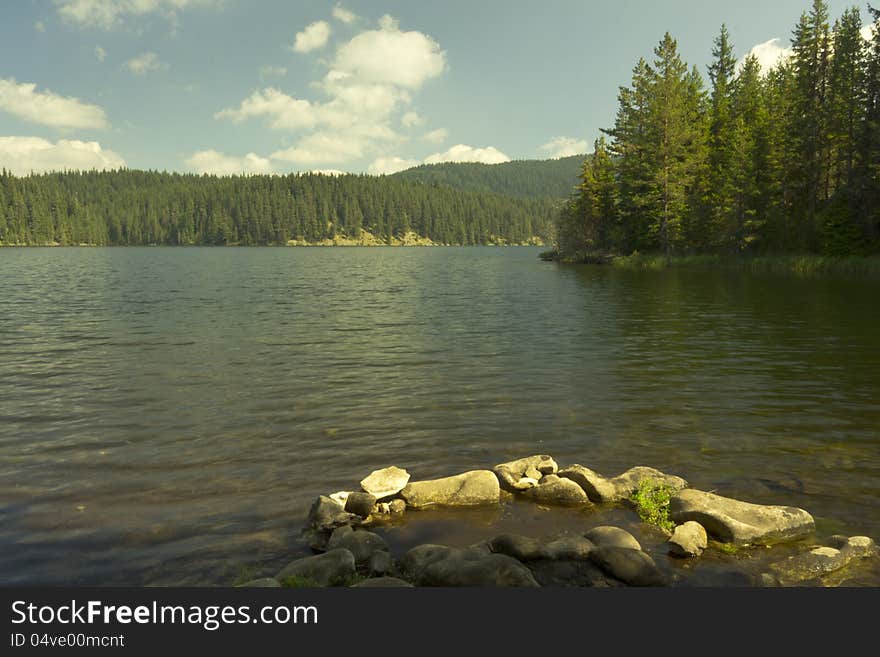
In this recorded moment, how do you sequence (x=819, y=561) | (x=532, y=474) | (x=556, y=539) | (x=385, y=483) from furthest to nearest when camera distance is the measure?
1. (x=532, y=474)
2. (x=385, y=483)
3. (x=556, y=539)
4. (x=819, y=561)

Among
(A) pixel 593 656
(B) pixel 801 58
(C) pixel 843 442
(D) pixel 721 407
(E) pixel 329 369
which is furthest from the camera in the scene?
(B) pixel 801 58

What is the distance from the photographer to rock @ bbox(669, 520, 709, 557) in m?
7.49

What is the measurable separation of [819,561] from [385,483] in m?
6.02

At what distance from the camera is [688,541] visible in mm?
7555

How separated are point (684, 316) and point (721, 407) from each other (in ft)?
56.4

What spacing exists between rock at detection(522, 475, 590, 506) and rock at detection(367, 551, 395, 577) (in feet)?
10.3

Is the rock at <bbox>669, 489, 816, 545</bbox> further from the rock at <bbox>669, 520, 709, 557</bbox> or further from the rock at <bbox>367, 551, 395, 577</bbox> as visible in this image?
the rock at <bbox>367, 551, 395, 577</bbox>

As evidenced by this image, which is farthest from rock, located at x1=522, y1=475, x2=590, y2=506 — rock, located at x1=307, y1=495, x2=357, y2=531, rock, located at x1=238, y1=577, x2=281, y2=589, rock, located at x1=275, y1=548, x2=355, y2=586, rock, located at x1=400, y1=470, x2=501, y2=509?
rock, located at x1=238, y1=577, x2=281, y2=589

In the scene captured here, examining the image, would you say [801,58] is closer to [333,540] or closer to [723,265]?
[723,265]

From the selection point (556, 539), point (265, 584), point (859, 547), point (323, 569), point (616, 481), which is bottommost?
point (556, 539)

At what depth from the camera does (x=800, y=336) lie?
2370 cm

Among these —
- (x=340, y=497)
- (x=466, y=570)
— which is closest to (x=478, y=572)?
(x=466, y=570)

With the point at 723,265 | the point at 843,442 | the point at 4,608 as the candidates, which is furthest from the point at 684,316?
the point at 723,265

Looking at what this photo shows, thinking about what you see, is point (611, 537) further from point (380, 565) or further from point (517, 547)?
point (380, 565)
